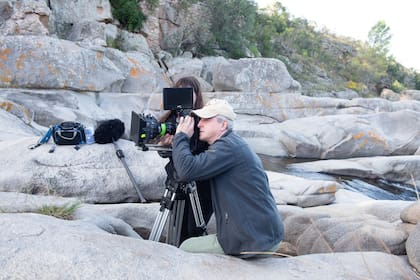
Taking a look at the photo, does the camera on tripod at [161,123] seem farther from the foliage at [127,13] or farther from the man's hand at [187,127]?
the foliage at [127,13]

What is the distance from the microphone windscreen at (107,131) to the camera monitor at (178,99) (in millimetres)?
1661

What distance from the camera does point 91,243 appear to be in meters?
1.99

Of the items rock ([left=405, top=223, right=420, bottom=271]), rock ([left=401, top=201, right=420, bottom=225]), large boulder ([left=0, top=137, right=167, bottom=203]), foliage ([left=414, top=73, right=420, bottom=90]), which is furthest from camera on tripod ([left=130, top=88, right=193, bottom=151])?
foliage ([left=414, top=73, right=420, bottom=90])

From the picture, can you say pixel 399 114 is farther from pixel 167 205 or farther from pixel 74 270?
pixel 74 270

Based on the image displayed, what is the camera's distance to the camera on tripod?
2.69 meters

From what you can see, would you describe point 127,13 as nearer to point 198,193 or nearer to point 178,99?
point 178,99

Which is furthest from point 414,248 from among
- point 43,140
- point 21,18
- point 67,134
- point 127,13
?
point 127,13

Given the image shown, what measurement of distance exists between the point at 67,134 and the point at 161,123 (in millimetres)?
1889

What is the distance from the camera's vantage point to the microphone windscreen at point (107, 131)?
4.39 metres

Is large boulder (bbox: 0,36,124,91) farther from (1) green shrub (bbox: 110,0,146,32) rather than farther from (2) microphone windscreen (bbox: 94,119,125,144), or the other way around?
(1) green shrub (bbox: 110,0,146,32)

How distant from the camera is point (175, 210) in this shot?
2924 mm

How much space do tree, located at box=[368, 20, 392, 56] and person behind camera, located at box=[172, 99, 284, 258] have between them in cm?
4481

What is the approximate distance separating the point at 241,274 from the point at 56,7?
13.0 m

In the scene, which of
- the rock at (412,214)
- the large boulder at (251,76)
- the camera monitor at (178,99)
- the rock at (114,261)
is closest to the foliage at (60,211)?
the rock at (114,261)
